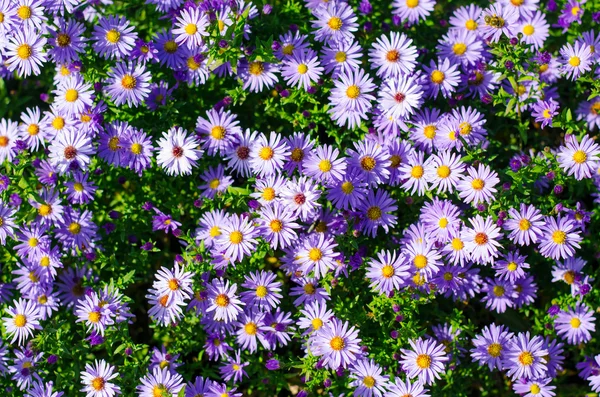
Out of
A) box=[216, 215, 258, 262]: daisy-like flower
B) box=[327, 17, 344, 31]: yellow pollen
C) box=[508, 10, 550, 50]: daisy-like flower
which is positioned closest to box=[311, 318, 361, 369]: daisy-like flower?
box=[216, 215, 258, 262]: daisy-like flower

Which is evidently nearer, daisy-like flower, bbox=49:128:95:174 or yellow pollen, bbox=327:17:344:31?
daisy-like flower, bbox=49:128:95:174

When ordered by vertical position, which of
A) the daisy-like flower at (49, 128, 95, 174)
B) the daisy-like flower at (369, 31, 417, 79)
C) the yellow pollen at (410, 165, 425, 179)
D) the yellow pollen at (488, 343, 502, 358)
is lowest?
the yellow pollen at (488, 343, 502, 358)

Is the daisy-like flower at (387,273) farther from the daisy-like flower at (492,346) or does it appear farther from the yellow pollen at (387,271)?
the daisy-like flower at (492,346)

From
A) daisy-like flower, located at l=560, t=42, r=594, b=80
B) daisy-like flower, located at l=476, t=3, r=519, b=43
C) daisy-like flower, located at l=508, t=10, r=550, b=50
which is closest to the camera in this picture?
daisy-like flower, located at l=560, t=42, r=594, b=80

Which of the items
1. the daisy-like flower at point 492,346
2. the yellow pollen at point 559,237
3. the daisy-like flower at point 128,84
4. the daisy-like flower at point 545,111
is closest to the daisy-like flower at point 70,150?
the daisy-like flower at point 128,84

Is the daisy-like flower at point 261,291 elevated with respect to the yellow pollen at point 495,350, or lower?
elevated

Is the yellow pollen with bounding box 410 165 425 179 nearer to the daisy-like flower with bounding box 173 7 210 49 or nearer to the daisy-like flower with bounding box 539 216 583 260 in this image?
the daisy-like flower with bounding box 539 216 583 260
